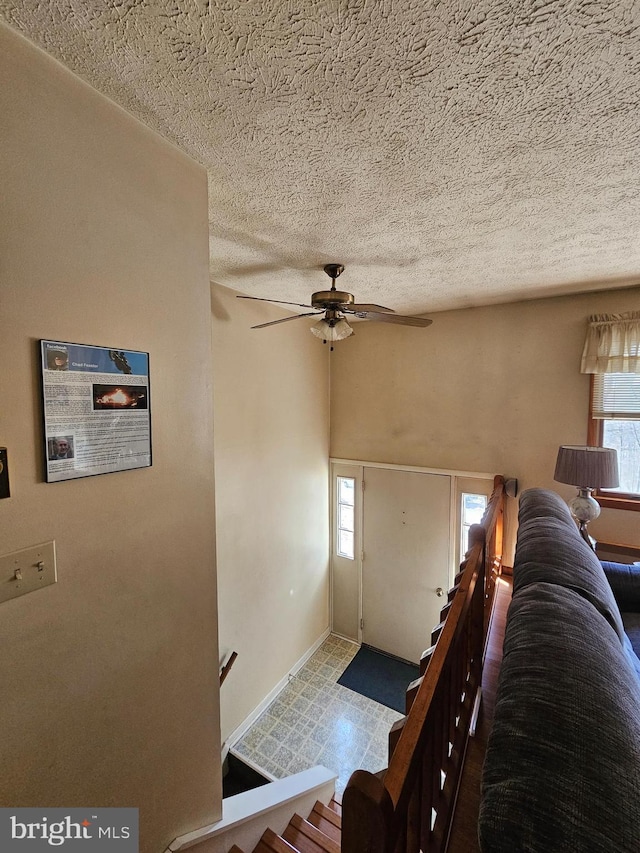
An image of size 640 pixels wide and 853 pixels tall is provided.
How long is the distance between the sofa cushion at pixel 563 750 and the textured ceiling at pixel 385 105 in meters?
1.36

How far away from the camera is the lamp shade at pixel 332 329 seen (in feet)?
6.32

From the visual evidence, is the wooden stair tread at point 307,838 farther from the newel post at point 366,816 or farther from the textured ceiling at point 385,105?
the textured ceiling at point 385,105

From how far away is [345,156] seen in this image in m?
1.13

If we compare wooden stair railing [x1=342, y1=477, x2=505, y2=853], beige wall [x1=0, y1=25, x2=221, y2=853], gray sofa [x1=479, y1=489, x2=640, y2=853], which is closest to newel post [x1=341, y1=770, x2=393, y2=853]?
wooden stair railing [x1=342, y1=477, x2=505, y2=853]

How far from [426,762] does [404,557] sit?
2.78m

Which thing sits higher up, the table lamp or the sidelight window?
the table lamp

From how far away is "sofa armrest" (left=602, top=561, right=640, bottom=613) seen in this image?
202 centimetres

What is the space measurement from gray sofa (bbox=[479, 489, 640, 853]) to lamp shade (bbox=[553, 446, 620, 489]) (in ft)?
4.91

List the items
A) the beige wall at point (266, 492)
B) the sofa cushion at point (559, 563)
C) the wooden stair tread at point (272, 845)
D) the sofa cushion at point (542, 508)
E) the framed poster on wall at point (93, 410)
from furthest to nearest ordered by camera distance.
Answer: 1. the beige wall at point (266, 492)
2. the sofa cushion at point (542, 508)
3. the wooden stair tread at point (272, 845)
4. the sofa cushion at point (559, 563)
5. the framed poster on wall at point (93, 410)

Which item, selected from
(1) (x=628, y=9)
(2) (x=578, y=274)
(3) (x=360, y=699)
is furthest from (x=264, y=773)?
(2) (x=578, y=274)

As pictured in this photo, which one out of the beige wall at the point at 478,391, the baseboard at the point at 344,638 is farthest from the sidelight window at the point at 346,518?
the baseboard at the point at 344,638

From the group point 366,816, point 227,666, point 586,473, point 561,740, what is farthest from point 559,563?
point 227,666

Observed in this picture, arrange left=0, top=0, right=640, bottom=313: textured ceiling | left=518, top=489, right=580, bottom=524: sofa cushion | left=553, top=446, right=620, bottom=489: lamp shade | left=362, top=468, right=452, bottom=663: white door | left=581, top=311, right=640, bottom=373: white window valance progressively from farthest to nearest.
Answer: left=362, top=468, right=452, bottom=663: white door → left=581, top=311, right=640, bottom=373: white window valance → left=553, top=446, right=620, bottom=489: lamp shade → left=518, top=489, right=580, bottom=524: sofa cushion → left=0, top=0, right=640, bottom=313: textured ceiling

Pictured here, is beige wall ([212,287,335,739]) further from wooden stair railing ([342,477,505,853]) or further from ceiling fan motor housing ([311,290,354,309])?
wooden stair railing ([342,477,505,853])
